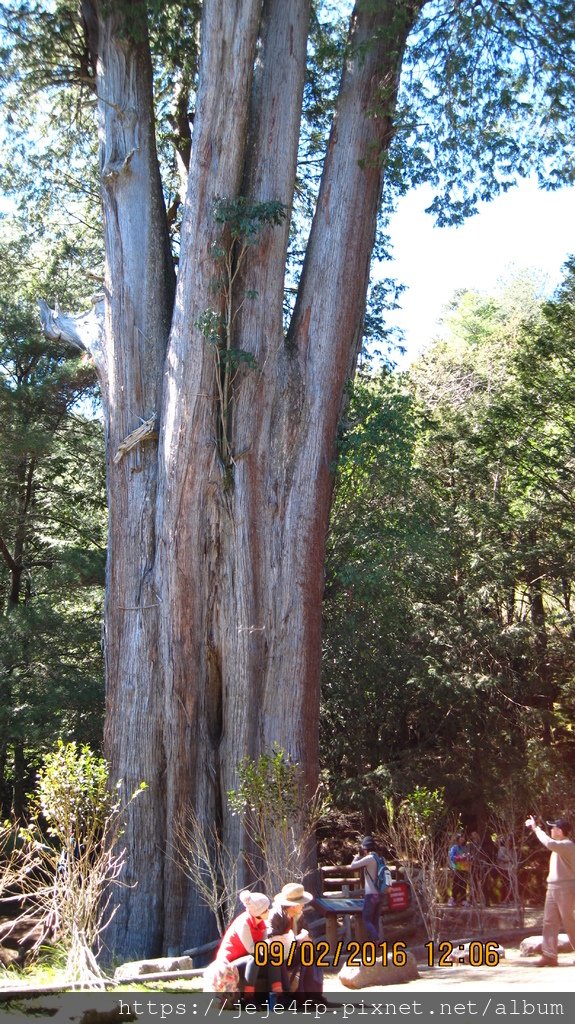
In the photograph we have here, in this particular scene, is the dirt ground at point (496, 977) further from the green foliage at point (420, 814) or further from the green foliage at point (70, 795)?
the green foliage at point (70, 795)

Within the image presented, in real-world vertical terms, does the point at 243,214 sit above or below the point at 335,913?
above

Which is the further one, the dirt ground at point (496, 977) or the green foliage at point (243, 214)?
the green foliage at point (243, 214)

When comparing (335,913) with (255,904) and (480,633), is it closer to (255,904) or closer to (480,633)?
(255,904)

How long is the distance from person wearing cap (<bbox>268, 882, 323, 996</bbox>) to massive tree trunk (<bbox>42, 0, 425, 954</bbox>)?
105 inches

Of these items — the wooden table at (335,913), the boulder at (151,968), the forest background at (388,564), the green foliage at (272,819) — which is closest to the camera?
the boulder at (151,968)

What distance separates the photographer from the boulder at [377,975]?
6.60 m

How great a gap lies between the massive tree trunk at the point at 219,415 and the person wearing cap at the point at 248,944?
289 centimetres

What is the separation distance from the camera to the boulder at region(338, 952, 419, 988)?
6.60 meters

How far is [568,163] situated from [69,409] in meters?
8.51

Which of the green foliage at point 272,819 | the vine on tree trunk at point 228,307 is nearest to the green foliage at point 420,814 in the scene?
the green foliage at point 272,819

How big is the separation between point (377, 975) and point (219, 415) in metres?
4.94
